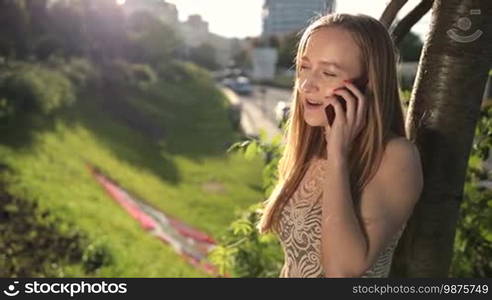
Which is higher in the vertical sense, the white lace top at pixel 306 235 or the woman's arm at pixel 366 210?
the woman's arm at pixel 366 210

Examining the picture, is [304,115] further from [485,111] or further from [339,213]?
[485,111]

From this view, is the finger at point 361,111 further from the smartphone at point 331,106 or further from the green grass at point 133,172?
the green grass at point 133,172

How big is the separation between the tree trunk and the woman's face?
0.50 m

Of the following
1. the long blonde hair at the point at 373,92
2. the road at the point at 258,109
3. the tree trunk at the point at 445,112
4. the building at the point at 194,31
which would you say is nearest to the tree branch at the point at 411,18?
the tree trunk at the point at 445,112

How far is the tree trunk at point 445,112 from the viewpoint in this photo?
7.17 feet

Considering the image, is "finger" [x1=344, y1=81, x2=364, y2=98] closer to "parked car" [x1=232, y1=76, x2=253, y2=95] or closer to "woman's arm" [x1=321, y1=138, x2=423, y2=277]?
"woman's arm" [x1=321, y1=138, x2=423, y2=277]

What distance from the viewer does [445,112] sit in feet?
7.25

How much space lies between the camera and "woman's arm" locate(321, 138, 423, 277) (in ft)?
5.60

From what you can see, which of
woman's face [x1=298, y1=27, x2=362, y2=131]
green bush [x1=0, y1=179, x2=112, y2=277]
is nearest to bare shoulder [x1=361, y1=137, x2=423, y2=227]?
woman's face [x1=298, y1=27, x2=362, y2=131]

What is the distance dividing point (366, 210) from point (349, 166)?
159 millimetres

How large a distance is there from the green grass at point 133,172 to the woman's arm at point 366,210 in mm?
8037

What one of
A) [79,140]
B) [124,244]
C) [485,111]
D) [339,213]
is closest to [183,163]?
[79,140]

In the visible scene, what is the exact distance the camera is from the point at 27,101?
18812mm

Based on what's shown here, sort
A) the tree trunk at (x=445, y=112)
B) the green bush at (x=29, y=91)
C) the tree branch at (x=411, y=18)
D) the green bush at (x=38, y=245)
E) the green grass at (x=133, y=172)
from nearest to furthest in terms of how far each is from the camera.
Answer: the tree trunk at (x=445, y=112) < the tree branch at (x=411, y=18) < the green bush at (x=38, y=245) < the green grass at (x=133, y=172) < the green bush at (x=29, y=91)
